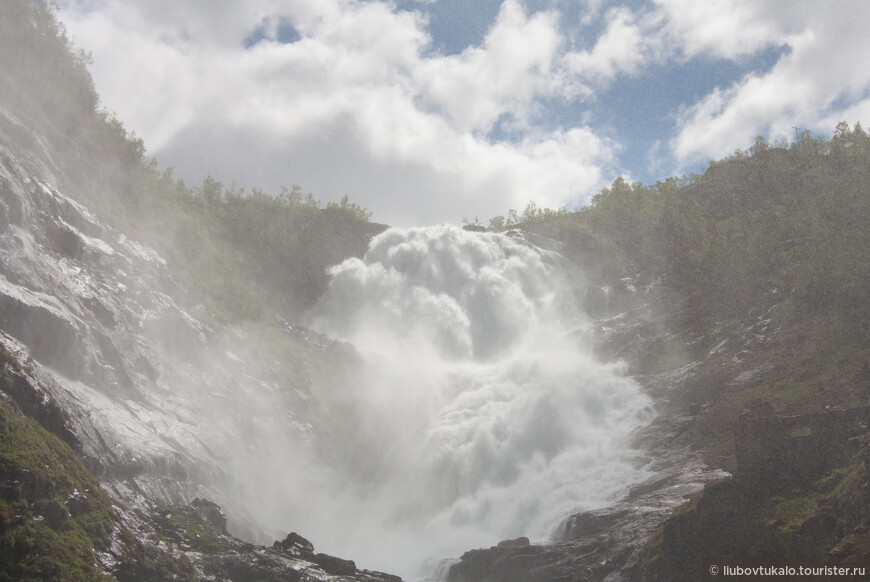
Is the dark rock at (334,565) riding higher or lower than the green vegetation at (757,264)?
lower

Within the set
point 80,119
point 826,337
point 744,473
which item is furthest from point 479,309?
point 744,473

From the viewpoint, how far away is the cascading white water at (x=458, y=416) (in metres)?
37.1

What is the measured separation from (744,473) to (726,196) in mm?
54989

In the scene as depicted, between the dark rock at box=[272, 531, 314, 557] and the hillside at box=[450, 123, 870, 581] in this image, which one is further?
the dark rock at box=[272, 531, 314, 557]

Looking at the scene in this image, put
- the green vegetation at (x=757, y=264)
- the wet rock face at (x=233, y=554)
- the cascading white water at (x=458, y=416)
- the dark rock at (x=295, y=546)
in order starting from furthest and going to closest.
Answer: the cascading white water at (x=458, y=416)
the green vegetation at (x=757, y=264)
the dark rock at (x=295, y=546)
the wet rock face at (x=233, y=554)

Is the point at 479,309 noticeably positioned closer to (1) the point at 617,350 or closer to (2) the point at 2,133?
(1) the point at 617,350

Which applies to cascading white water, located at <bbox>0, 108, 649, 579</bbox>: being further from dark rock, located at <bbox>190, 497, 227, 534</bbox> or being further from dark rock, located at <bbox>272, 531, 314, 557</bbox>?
dark rock, located at <bbox>272, 531, 314, 557</bbox>

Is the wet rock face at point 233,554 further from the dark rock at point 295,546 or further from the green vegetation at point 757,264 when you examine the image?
the green vegetation at point 757,264

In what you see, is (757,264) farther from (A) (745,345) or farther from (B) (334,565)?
(B) (334,565)

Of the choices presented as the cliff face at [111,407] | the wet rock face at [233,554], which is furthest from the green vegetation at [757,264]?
the cliff face at [111,407]

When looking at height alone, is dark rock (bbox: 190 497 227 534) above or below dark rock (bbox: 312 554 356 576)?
above

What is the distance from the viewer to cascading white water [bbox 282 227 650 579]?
37.1m

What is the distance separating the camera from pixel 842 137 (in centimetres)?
6412

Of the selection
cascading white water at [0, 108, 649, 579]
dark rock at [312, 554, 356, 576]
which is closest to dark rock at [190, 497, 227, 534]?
cascading white water at [0, 108, 649, 579]
